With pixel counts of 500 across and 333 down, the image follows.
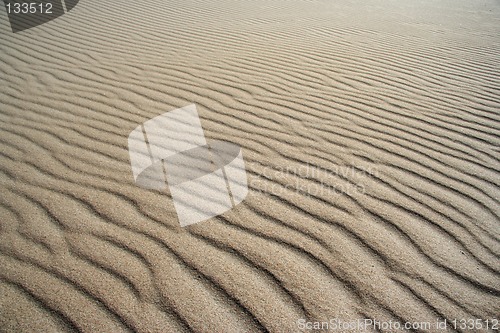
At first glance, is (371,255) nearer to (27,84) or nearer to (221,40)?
(27,84)

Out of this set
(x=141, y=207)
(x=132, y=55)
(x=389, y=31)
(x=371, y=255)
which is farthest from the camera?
(x=389, y=31)

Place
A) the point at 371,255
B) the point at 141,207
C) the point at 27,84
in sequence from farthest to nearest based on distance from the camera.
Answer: the point at 27,84, the point at 141,207, the point at 371,255

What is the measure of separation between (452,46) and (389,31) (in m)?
1.07

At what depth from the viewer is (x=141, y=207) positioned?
210 centimetres

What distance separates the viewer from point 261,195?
222 cm

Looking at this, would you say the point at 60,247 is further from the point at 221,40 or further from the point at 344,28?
the point at 344,28

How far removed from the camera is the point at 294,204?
84.3 inches

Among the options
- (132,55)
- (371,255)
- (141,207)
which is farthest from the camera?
(132,55)

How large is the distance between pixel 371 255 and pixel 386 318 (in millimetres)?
339

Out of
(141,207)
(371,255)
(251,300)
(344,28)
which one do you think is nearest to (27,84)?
(141,207)

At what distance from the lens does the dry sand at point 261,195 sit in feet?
5.24

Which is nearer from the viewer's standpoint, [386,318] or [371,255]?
[386,318]

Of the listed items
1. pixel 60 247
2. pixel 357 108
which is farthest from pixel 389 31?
pixel 60 247

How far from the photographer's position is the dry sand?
1.60m
